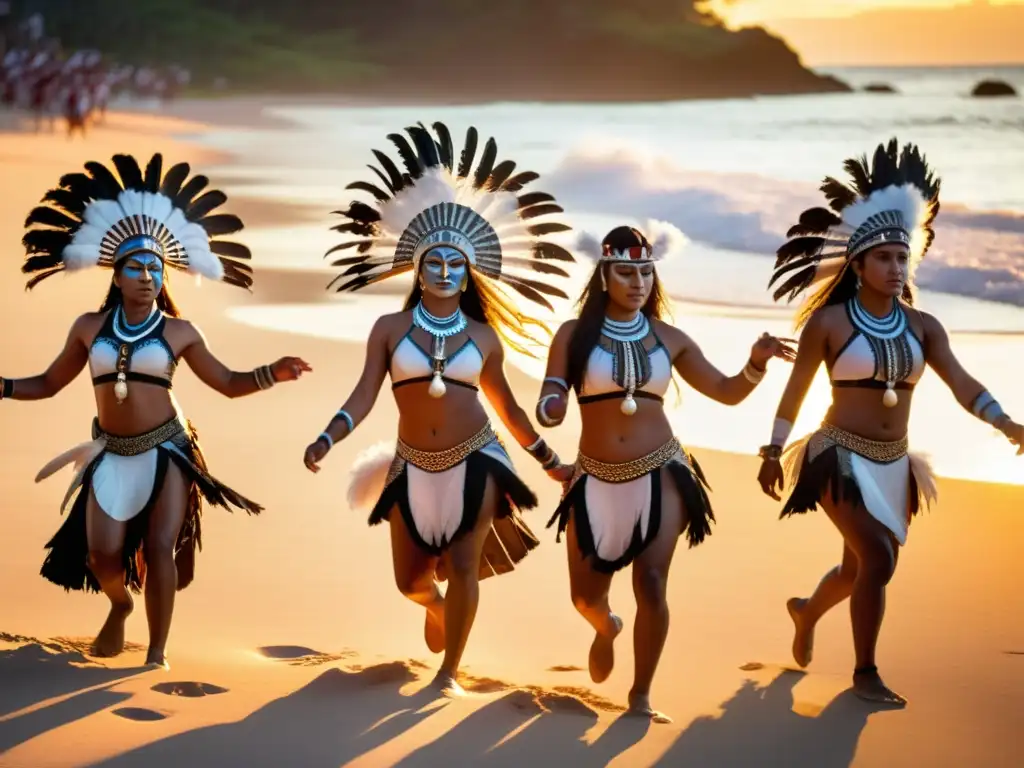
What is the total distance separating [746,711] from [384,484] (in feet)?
5.25

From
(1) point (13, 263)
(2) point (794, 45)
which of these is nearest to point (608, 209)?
(1) point (13, 263)

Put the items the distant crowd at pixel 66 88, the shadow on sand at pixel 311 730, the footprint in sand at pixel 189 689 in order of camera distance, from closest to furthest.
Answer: the shadow on sand at pixel 311 730, the footprint in sand at pixel 189 689, the distant crowd at pixel 66 88

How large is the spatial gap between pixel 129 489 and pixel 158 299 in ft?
2.52

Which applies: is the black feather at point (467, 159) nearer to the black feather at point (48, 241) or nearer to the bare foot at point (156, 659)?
the black feather at point (48, 241)

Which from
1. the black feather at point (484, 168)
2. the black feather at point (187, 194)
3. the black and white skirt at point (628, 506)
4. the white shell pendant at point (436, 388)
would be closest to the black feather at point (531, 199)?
the black feather at point (484, 168)

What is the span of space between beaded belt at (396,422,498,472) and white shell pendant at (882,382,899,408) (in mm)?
1497

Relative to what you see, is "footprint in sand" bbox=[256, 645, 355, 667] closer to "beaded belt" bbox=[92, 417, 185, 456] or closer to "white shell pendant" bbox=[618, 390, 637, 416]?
"beaded belt" bbox=[92, 417, 185, 456]

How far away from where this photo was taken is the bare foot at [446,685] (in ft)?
21.7

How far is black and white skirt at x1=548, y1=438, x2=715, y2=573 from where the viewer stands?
21.8ft

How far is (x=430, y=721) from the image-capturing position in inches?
249

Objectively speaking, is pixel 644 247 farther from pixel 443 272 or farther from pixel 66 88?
pixel 66 88

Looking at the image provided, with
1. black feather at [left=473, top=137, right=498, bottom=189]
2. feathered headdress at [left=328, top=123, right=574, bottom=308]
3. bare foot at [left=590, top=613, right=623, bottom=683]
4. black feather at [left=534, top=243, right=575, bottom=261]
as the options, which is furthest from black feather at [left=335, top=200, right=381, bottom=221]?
bare foot at [left=590, top=613, right=623, bottom=683]

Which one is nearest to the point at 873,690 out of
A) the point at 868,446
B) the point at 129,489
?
the point at 868,446

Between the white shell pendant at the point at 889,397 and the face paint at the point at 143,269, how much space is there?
2753 mm
